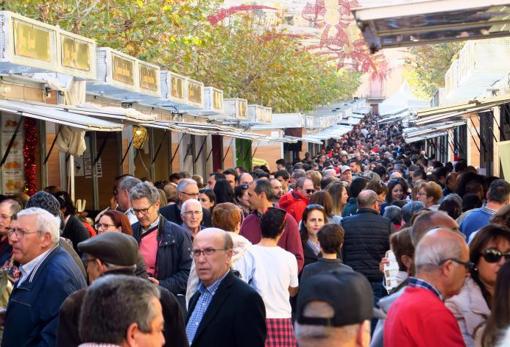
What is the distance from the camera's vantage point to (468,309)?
19.3 ft

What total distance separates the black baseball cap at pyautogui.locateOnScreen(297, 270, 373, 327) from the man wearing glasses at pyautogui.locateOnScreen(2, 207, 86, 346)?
10.5ft

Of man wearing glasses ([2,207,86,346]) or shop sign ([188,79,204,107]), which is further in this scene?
shop sign ([188,79,204,107])

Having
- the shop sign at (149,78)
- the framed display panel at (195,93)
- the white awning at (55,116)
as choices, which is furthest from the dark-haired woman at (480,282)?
the framed display panel at (195,93)

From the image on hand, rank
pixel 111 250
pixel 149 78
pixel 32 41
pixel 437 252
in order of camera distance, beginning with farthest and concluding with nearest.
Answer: pixel 149 78 < pixel 32 41 < pixel 111 250 < pixel 437 252

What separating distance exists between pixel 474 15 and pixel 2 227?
13.4 feet

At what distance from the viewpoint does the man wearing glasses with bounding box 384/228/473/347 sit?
5.22m

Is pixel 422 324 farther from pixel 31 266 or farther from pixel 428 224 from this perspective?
pixel 31 266

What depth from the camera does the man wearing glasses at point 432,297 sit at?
5219 mm

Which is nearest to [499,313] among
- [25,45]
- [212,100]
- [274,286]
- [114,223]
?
[274,286]

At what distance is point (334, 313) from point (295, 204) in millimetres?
10372

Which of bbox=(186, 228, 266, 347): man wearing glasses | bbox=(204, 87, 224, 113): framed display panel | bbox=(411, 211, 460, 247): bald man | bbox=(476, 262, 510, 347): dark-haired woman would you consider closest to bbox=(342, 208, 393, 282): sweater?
bbox=(411, 211, 460, 247): bald man

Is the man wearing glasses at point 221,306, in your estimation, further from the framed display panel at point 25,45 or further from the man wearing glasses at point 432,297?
the framed display panel at point 25,45

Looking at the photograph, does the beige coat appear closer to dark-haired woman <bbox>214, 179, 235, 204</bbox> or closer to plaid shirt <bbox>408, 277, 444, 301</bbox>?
plaid shirt <bbox>408, 277, 444, 301</bbox>

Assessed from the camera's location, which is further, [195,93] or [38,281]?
[195,93]
